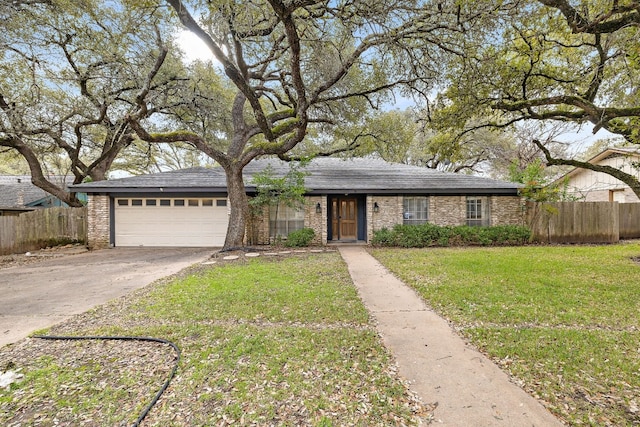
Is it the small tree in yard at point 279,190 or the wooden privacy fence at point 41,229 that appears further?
the small tree in yard at point 279,190

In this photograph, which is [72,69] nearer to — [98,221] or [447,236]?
[98,221]

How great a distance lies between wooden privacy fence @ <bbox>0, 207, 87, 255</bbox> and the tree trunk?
6.52 m

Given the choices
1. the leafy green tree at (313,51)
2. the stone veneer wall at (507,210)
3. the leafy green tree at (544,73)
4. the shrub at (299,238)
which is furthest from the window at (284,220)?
the stone veneer wall at (507,210)

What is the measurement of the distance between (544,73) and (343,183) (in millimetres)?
6922

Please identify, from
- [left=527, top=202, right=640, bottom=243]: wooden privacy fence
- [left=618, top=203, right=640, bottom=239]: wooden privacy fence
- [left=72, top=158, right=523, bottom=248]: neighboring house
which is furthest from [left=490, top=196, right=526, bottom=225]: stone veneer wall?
[left=618, top=203, right=640, bottom=239]: wooden privacy fence

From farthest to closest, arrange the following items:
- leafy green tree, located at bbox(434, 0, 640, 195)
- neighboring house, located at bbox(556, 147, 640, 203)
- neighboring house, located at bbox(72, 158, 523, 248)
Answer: neighboring house, located at bbox(556, 147, 640, 203) < neighboring house, located at bbox(72, 158, 523, 248) < leafy green tree, located at bbox(434, 0, 640, 195)

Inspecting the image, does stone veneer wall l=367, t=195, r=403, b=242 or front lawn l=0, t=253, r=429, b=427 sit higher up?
stone veneer wall l=367, t=195, r=403, b=242

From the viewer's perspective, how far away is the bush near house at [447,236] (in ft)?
35.3

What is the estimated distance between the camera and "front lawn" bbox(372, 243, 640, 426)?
236cm

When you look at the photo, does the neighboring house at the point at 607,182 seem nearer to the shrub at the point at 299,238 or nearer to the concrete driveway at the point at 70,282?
the shrub at the point at 299,238

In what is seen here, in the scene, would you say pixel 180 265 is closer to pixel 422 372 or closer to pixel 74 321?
pixel 74 321

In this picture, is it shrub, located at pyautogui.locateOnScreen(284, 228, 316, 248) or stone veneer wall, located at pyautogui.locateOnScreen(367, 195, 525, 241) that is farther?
stone veneer wall, located at pyautogui.locateOnScreen(367, 195, 525, 241)

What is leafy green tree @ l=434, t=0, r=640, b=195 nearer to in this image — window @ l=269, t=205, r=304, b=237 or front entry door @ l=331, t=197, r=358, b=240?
front entry door @ l=331, t=197, r=358, b=240

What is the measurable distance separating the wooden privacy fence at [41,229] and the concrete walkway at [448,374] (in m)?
12.2
